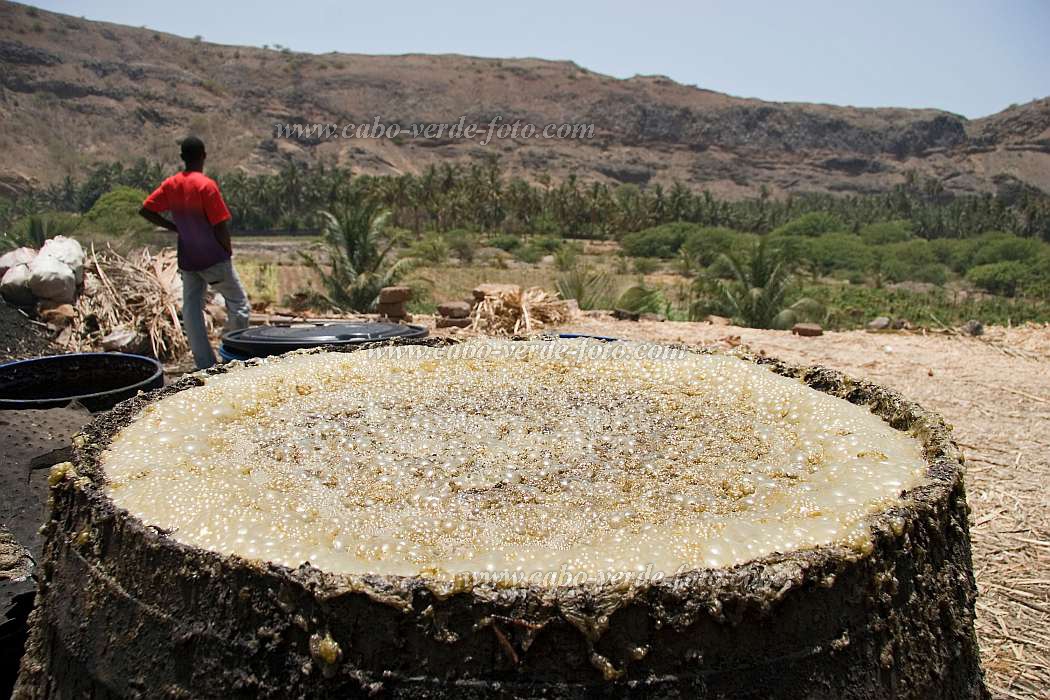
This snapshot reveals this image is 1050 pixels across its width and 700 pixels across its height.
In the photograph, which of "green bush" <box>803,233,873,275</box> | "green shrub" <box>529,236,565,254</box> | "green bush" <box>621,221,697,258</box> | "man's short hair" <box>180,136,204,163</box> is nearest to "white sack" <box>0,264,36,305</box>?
"man's short hair" <box>180,136,204,163</box>

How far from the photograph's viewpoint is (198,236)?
158 inches

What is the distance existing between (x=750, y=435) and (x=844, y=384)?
426 millimetres

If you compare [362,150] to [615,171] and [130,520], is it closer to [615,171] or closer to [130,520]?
[615,171]

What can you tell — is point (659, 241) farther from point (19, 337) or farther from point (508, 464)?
point (508, 464)

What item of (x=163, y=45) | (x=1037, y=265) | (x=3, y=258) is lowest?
(x=1037, y=265)

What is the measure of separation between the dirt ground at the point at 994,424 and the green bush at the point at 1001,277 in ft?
48.2

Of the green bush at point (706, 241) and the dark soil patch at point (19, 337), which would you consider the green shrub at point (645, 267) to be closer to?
the green bush at point (706, 241)

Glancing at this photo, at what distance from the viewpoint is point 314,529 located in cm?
124

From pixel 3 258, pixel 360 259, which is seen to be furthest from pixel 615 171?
pixel 3 258

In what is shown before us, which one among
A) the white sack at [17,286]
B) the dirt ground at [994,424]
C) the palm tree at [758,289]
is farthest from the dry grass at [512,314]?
the white sack at [17,286]

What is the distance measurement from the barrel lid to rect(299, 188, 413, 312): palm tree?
23.5 ft

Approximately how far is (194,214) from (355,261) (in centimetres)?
742

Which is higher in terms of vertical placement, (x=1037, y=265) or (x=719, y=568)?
Result: (x=719, y=568)

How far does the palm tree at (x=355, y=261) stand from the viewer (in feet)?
35.4
